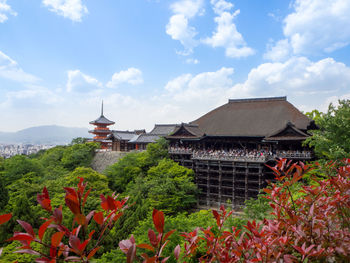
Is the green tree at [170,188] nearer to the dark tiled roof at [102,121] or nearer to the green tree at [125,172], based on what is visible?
the green tree at [125,172]

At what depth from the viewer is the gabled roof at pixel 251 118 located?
838 inches

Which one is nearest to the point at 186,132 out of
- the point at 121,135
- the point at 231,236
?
the point at 121,135

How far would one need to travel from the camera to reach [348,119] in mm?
13555

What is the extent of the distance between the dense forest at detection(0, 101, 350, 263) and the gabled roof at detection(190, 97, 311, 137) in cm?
321

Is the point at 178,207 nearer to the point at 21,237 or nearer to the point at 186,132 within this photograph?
the point at 186,132

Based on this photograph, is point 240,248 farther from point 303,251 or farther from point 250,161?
point 250,161

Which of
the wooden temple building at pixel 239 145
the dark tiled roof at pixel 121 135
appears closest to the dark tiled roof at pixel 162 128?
the dark tiled roof at pixel 121 135

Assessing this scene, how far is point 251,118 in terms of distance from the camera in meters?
23.5

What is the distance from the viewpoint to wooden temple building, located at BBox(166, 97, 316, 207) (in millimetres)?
19484

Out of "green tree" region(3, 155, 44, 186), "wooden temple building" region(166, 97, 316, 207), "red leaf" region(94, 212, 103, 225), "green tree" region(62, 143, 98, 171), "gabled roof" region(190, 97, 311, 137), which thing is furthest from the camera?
"green tree" region(62, 143, 98, 171)

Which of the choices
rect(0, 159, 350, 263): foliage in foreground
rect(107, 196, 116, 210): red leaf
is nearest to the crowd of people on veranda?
rect(0, 159, 350, 263): foliage in foreground

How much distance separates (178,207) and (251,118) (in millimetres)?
11198

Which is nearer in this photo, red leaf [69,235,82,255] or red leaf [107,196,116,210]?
red leaf [69,235,82,255]

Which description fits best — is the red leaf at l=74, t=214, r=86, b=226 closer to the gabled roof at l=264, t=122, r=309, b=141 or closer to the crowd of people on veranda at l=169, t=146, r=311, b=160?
the crowd of people on veranda at l=169, t=146, r=311, b=160
